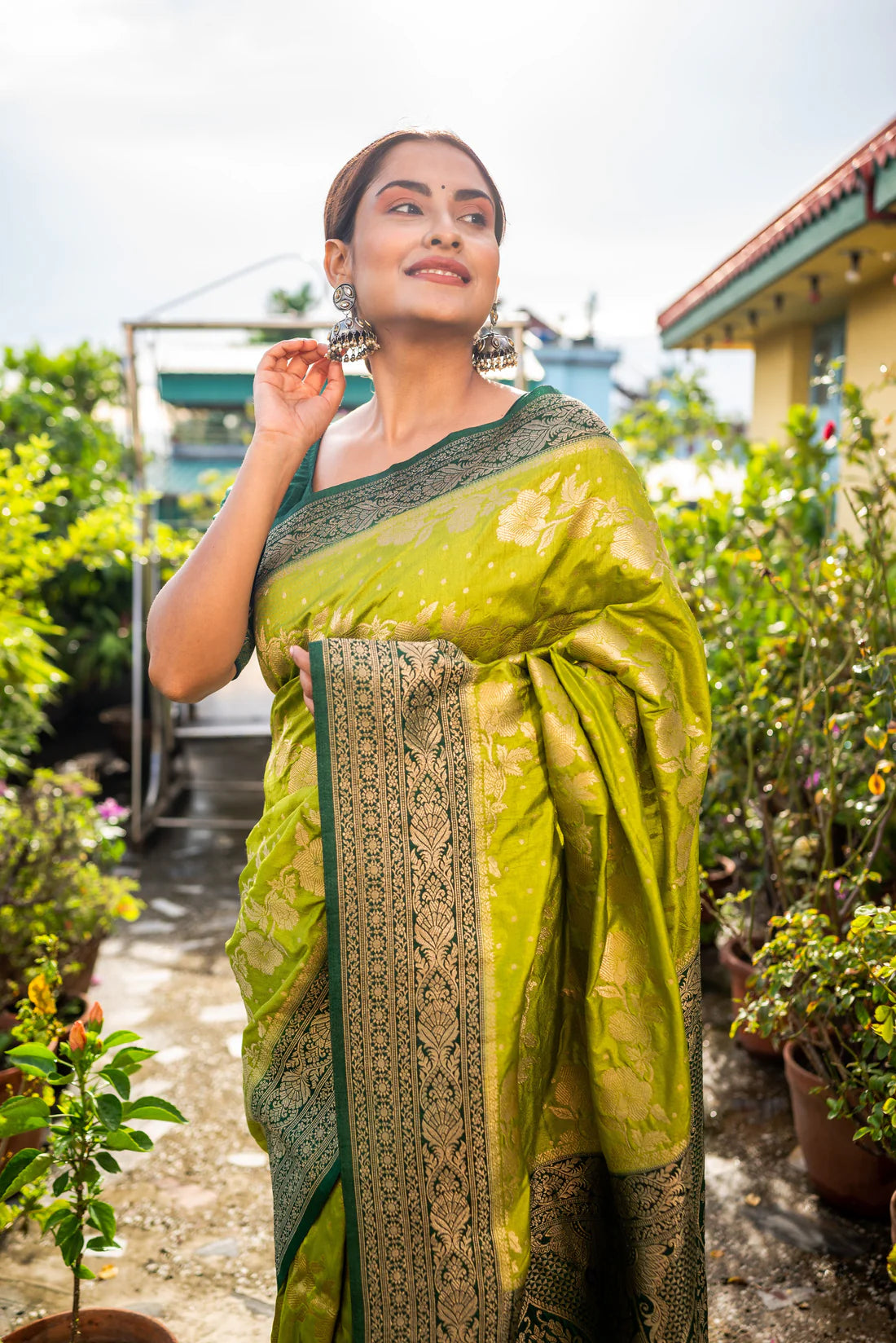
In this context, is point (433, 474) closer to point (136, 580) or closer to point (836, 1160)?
point (836, 1160)

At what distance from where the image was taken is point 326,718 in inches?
57.1

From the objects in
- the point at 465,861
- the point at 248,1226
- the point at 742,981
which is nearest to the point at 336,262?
the point at 465,861

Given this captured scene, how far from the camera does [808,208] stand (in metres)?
4.77

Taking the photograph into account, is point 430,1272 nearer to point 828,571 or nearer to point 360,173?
point 360,173

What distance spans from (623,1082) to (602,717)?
501 millimetres

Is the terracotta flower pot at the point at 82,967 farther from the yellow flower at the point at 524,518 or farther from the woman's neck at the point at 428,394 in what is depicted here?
the yellow flower at the point at 524,518

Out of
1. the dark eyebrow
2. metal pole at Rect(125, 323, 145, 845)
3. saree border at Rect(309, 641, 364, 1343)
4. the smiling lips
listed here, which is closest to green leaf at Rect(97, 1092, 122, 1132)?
saree border at Rect(309, 641, 364, 1343)

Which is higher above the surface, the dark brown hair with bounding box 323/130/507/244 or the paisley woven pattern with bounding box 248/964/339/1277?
the dark brown hair with bounding box 323/130/507/244

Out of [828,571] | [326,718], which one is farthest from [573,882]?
[828,571]

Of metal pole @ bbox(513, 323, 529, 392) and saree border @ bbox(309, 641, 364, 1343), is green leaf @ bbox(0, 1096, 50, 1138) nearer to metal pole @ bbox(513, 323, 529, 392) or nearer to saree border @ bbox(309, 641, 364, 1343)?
saree border @ bbox(309, 641, 364, 1343)

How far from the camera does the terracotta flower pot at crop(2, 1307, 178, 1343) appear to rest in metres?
1.73

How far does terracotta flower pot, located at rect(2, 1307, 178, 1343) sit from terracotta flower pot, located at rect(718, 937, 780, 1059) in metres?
1.82

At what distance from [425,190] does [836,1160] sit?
2186mm

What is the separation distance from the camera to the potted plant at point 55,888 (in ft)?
9.84
